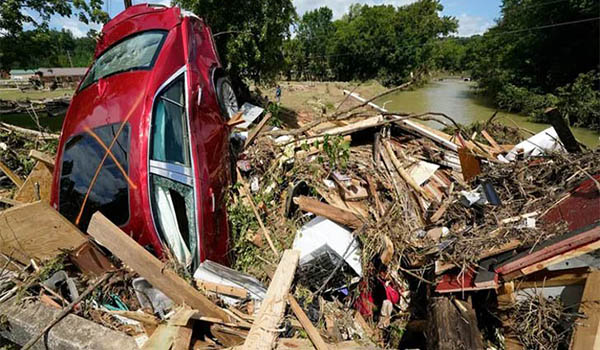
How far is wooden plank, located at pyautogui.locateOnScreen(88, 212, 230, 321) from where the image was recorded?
2.03 meters

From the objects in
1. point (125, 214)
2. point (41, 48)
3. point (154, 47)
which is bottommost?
point (125, 214)

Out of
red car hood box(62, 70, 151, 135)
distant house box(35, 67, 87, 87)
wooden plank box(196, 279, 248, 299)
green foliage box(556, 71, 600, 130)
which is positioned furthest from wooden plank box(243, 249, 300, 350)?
distant house box(35, 67, 87, 87)

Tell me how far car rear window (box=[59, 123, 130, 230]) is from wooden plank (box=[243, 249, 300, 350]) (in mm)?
1340

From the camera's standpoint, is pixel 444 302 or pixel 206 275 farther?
pixel 206 275

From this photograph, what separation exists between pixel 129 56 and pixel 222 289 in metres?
2.72

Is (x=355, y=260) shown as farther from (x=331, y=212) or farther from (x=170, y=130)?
(x=170, y=130)

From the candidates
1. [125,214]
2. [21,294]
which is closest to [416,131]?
[125,214]

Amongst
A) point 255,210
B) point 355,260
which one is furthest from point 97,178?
point 355,260

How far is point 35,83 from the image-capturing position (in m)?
37.5

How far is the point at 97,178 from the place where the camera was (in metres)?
2.42

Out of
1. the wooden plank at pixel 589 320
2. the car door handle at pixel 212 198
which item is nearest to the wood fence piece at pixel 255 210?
the car door handle at pixel 212 198

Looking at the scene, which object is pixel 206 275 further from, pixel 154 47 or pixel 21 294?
pixel 154 47

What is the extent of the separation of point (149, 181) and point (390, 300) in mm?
2526

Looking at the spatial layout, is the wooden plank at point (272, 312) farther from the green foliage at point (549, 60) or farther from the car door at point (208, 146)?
the green foliage at point (549, 60)
